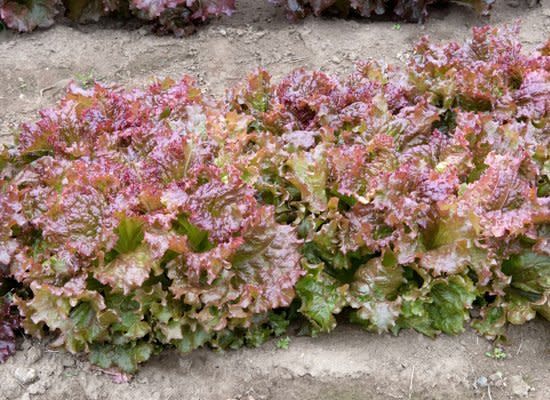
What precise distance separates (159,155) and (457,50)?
219 centimetres

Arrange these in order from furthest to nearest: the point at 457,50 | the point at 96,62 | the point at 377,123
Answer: the point at 96,62 → the point at 457,50 → the point at 377,123

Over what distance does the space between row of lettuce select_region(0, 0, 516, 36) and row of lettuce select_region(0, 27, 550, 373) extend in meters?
1.75

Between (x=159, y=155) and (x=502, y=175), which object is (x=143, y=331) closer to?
(x=159, y=155)

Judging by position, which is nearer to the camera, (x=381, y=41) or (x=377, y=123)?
(x=377, y=123)

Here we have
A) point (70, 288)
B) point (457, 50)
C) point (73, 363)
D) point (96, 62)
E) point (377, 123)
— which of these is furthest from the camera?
point (96, 62)

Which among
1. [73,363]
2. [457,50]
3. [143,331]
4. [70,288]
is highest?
[457,50]

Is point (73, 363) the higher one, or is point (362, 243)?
point (362, 243)

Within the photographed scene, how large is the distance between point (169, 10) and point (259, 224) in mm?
2910

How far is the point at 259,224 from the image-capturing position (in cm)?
329

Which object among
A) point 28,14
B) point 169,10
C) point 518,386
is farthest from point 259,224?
point 28,14

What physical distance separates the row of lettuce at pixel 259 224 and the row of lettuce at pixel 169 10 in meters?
1.75

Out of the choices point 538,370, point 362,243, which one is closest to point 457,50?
point 362,243

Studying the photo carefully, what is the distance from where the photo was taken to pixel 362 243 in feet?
11.2

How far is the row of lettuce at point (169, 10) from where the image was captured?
560cm
